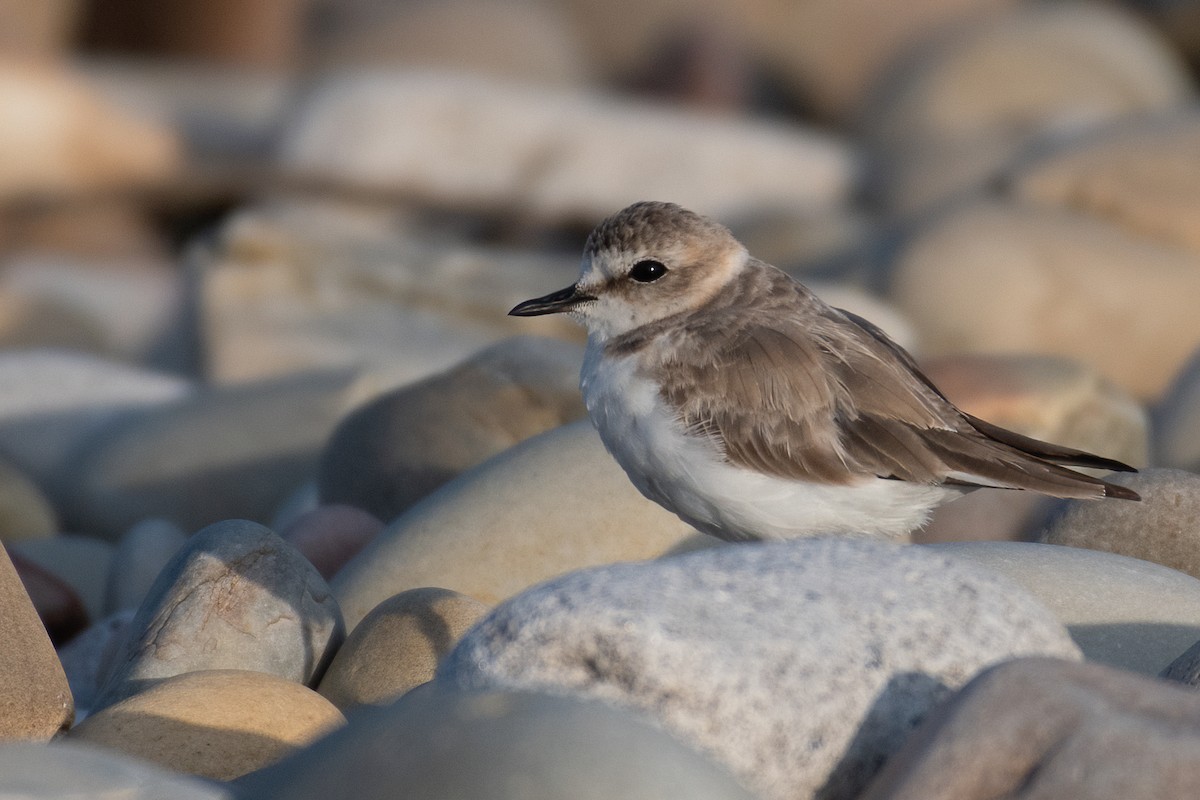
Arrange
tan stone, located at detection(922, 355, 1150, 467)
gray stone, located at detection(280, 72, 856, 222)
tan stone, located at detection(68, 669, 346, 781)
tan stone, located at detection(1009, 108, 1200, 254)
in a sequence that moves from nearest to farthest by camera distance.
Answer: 1. tan stone, located at detection(68, 669, 346, 781)
2. tan stone, located at detection(922, 355, 1150, 467)
3. tan stone, located at detection(1009, 108, 1200, 254)
4. gray stone, located at detection(280, 72, 856, 222)

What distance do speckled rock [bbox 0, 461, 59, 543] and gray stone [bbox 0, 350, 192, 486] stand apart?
3.06 feet

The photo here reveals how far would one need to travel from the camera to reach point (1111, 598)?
16.3 ft

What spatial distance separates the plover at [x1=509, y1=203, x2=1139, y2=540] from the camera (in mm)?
4949

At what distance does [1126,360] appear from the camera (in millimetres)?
11477

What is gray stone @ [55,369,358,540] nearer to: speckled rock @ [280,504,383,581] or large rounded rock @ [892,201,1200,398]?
speckled rock @ [280,504,383,581]

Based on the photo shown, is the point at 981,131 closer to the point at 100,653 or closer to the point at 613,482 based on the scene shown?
the point at 613,482

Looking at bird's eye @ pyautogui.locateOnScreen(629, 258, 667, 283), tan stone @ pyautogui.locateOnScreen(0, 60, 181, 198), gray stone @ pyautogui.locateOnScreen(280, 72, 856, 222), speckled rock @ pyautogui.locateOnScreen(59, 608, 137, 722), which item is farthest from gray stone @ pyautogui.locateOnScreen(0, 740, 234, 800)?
tan stone @ pyautogui.locateOnScreen(0, 60, 181, 198)

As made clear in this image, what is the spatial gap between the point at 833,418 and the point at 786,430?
0.17 m

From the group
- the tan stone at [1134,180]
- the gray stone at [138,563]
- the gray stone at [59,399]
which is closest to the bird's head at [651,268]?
the gray stone at [138,563]

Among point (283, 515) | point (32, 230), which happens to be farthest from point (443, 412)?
point (32, 230)

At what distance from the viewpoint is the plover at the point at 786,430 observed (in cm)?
495

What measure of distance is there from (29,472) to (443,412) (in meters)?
3.35

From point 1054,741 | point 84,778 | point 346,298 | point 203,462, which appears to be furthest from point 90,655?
point 346,298

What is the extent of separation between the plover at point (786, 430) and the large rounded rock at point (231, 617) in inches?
46.0
